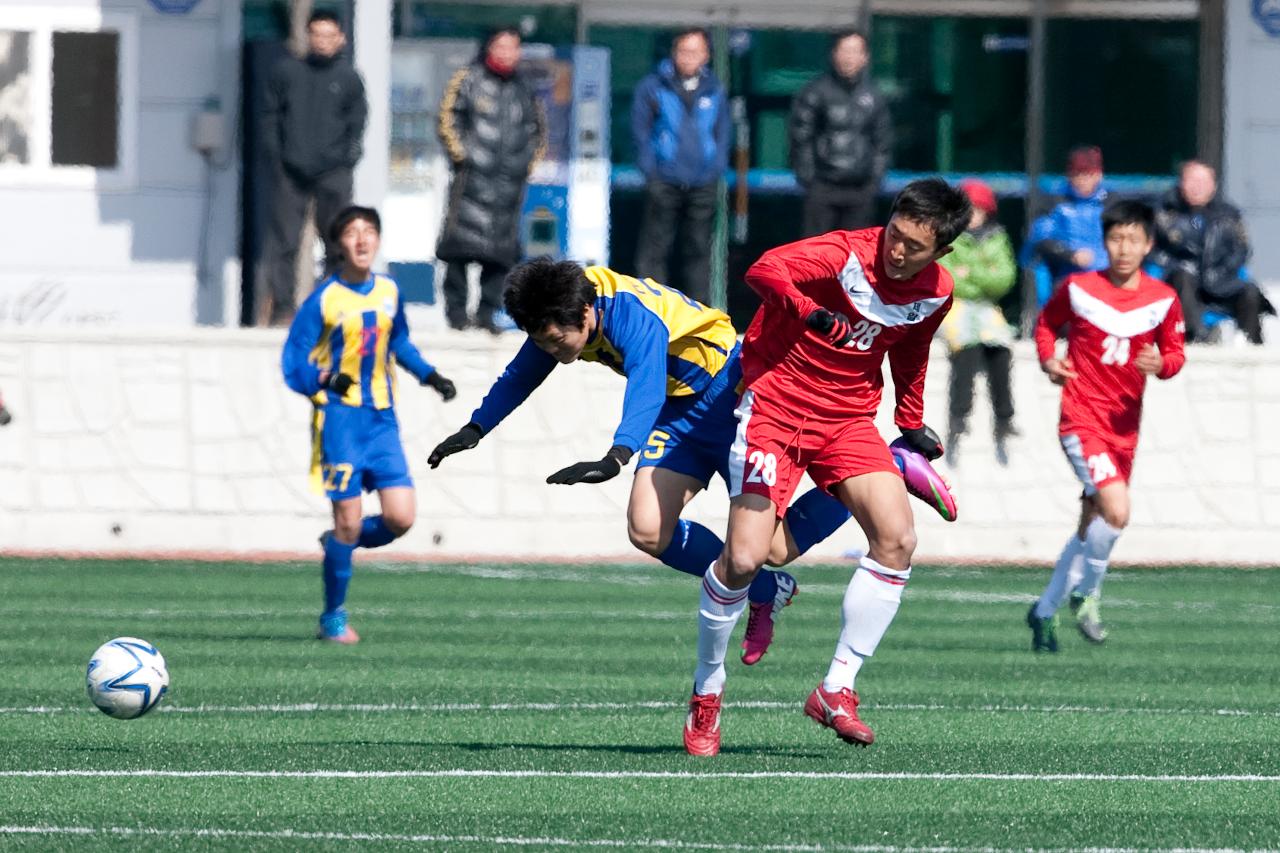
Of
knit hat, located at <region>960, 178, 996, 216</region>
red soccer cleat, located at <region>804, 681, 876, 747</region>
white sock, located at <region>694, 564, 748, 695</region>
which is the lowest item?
red soccer cleat, located at <region>804, 681, 876, 747</region>

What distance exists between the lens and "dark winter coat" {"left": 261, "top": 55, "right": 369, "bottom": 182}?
57.5ft

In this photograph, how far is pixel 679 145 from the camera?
58.8ft

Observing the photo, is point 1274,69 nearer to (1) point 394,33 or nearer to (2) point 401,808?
(1) point 394,33

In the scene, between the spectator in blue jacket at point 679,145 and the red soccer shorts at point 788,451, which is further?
the spectator in blue jacket at point 679,145

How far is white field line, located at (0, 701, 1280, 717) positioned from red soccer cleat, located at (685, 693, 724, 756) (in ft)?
4.86

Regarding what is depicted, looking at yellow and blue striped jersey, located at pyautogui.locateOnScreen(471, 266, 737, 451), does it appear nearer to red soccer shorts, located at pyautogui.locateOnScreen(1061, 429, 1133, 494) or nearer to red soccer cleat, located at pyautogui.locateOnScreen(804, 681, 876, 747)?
red soccer cleat, located at pyautogui.locateOnScreen(804, 681, 876, 747)

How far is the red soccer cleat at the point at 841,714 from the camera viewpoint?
7906mm

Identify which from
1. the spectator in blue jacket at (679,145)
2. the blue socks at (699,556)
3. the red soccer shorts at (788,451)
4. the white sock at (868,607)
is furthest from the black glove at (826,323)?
the spectator in blue jacket at (679,145)

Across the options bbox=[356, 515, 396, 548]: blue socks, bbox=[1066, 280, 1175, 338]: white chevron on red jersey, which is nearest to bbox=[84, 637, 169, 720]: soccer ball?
bbox=[356, 515, 396, 548]: blue socks

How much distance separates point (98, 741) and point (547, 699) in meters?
2.05

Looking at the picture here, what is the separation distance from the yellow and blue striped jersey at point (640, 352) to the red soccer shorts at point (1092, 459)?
155 inches

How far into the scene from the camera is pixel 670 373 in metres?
8.76

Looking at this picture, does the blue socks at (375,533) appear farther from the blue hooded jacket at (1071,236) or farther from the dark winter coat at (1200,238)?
the dark winter coat at (1200,238)

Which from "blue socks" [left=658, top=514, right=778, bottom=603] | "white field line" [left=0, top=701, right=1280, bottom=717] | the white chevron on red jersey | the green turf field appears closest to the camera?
the green turf field
